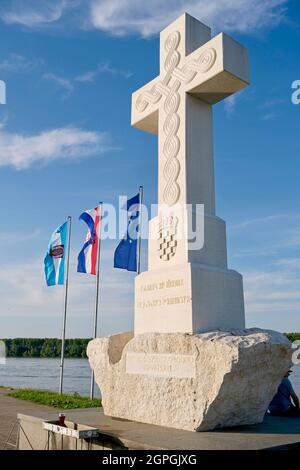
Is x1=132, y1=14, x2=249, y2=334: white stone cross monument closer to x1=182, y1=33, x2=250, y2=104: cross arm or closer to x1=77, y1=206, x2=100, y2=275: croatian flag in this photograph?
x1=182, y1=33, x2=250, y2=104: cross arm

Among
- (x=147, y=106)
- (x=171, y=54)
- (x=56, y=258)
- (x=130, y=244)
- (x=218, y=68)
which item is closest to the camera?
(x=218, y=68)

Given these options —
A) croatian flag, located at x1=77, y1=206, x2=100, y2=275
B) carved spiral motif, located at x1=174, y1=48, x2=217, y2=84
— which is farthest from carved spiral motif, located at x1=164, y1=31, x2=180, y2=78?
croatian flag, located at x1=77, y1=206, x2=100, y2=275

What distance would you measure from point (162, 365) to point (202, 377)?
0.59m

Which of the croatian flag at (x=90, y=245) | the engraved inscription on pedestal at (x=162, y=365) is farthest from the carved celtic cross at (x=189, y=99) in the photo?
the croatian flag at (x=90, y=245)

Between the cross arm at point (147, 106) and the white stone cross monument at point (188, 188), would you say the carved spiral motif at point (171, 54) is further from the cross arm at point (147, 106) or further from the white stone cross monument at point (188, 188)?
the cross arm at point (147, 106)

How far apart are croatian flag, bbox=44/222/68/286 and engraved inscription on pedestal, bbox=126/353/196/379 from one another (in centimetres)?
833

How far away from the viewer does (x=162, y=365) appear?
17.6ft

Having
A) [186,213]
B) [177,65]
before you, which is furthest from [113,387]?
[177,65]

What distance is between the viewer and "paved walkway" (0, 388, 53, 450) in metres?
7.35

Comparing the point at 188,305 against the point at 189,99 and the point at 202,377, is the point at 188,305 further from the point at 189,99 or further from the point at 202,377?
the point at 189,99

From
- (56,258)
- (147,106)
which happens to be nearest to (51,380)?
(56,258)

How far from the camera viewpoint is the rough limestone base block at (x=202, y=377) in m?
4.82

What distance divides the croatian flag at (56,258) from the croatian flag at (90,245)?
0.89 meters

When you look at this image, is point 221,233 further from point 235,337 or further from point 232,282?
point 235,337
